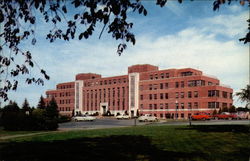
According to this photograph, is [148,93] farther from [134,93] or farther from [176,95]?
[176,95]

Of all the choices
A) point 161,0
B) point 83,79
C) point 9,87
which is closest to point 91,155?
point 9,87

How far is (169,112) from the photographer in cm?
8244

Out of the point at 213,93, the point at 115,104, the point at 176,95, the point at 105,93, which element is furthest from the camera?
the point at 105,93

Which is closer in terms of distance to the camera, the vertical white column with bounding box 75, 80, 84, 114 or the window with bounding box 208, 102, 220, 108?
the window with bounding box 208, 102, 220, 108

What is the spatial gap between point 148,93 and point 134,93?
18.4 feet

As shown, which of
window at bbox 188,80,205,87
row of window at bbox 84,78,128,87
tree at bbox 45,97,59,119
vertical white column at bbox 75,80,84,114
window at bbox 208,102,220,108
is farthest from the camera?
vertical white column at bbox 75,80,84,114

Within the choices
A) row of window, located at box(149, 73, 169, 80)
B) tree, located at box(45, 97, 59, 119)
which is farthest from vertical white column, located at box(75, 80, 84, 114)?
tree, located at box(45, 97, 59, 119)

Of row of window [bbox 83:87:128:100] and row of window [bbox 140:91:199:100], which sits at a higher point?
row of window [bbox 83:87:128:100]

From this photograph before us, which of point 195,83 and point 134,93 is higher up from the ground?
point 195,83

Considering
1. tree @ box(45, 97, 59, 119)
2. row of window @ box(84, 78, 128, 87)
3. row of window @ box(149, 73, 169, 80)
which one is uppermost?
row of window @ box(149, 73, 169, 80)

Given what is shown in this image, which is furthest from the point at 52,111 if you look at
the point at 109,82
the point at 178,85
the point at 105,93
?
the point at 109,82

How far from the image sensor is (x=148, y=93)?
89625 millimetres

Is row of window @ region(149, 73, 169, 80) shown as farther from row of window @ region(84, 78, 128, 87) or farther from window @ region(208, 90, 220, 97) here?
window @ region(208, 90, 220, 97)

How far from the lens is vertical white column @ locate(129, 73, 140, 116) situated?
92.6 meters
